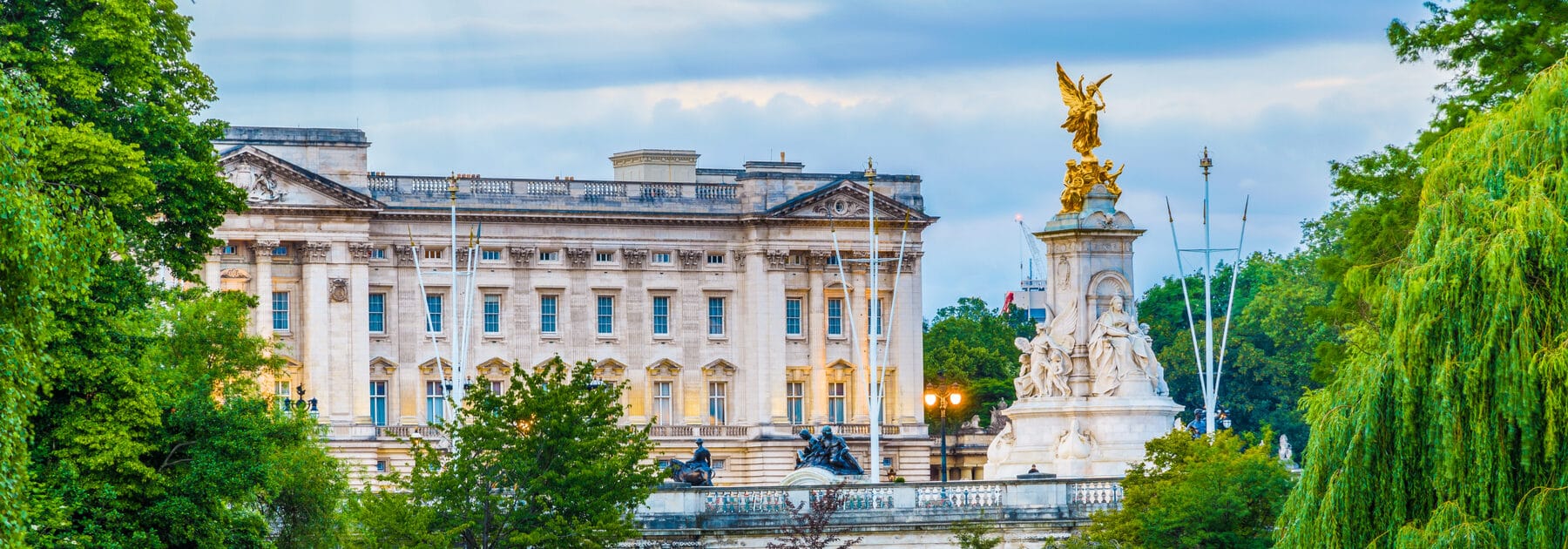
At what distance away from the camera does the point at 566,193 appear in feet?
371

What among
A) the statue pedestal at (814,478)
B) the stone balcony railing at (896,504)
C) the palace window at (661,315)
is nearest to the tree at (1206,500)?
the stone balcony railing at (896,504)

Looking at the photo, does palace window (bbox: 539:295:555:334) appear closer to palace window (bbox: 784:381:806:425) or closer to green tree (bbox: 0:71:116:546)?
palace window (bbox: 784:381:806:425)

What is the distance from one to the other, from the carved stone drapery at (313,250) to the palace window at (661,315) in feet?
41.2

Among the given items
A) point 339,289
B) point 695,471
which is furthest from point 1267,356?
point 695,471

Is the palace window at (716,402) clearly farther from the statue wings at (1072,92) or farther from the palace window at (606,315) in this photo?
the statue wings at (1072,92)

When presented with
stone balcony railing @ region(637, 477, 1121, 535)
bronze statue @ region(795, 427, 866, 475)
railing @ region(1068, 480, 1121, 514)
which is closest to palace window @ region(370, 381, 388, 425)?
bronze statue @ region(795, 427, 866, 475)

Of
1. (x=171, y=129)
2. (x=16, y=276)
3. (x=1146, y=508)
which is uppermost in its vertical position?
(x=171, y=129)

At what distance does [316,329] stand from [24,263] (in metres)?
78.4

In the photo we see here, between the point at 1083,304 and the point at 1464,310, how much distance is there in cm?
2535

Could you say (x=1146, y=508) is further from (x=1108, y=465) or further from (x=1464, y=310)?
(x=1464, y=310)

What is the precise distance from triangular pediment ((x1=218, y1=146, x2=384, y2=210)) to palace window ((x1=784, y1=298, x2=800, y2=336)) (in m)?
16.1

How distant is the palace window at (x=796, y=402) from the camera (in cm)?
11462

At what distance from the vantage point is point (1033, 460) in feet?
189

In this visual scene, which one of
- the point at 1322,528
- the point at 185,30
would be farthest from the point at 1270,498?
the point at 185,30
